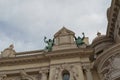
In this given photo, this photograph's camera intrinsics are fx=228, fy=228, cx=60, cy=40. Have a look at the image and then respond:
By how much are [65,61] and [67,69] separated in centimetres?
93

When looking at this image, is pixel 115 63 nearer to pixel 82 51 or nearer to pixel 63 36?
pixel 82 51

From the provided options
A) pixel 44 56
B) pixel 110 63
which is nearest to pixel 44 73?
pixel 44 56

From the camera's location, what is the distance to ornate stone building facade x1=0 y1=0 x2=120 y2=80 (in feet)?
63.3

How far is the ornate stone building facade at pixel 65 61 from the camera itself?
759 inches

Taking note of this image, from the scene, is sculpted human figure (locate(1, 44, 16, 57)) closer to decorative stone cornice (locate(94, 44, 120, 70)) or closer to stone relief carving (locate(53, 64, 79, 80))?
stone relief carving (locate(53, 64, 79, 80))

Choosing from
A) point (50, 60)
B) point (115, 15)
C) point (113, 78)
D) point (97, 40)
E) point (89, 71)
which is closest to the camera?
point (113, 78)

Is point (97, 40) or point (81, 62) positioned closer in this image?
point (81, 62)

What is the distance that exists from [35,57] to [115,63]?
7.98m

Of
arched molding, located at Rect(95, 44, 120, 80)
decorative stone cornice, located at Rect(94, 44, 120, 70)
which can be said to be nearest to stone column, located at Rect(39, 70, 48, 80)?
decorative stone cornice, located at Rect(94, 44, 120, 70)

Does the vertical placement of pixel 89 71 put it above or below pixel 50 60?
below

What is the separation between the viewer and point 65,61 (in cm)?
2144

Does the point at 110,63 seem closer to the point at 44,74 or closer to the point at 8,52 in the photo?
the point at 44,74

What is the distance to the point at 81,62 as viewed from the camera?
840 inches

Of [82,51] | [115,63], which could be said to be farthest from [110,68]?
[82,51]
